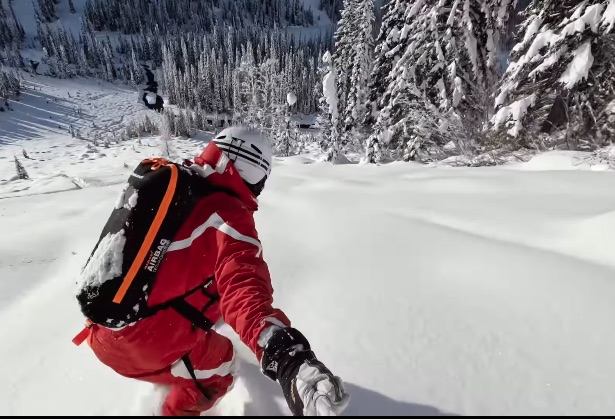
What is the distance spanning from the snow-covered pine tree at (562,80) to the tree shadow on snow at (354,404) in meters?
7.78

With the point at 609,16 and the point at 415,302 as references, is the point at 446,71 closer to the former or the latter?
the point at 609,16

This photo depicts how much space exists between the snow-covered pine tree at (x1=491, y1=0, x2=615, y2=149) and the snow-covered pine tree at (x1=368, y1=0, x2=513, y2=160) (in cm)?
219

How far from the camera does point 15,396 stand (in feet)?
6.37

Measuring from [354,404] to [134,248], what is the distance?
1305mm

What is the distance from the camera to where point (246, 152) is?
1.98 meters

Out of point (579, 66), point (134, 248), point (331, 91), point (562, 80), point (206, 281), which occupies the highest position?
point (579, 66)

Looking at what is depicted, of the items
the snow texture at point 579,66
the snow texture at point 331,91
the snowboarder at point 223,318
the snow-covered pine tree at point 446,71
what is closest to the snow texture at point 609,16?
the snow texture at point 579,66

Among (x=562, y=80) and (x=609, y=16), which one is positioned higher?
(x=609, y=16)

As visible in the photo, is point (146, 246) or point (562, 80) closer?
point (146, 246)

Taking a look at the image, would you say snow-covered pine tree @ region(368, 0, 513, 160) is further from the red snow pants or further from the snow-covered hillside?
the red snow pants

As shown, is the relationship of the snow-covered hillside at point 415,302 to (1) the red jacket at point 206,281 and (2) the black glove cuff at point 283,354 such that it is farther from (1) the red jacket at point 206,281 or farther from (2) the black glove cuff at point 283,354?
(2) the black glove cuff at point 283,354

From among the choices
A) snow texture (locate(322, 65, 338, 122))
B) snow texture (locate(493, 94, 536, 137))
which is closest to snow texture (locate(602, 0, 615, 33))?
snow texture (locate(493, 94, 536, 137))

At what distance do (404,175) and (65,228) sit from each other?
591 centimetres

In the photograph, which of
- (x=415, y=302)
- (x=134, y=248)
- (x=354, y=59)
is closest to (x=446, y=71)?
(x=415, y=302)
